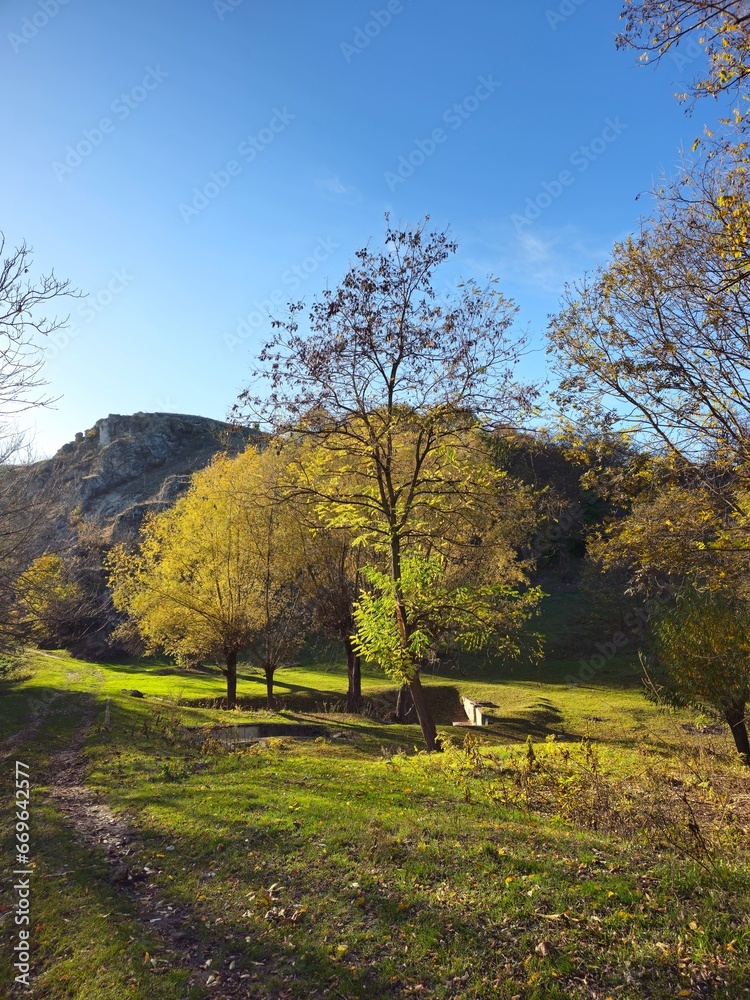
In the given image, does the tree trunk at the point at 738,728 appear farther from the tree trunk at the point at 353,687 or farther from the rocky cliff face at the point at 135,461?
the rocky cliff face at the point at 135,461

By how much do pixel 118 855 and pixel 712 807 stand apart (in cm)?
803

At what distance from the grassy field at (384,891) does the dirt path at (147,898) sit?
3cm

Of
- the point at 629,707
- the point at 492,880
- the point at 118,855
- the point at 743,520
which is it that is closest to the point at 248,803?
the point at 118,855

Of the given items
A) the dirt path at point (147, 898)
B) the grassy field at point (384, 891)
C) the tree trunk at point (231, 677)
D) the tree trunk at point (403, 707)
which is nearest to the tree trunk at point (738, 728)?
the grassy field at point (384, 891)

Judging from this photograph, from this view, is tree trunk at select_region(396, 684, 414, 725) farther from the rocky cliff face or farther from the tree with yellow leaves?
the rocky cliff face

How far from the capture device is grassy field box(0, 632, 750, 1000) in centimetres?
431

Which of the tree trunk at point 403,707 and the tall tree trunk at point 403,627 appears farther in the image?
the tree trunk at point 403,707

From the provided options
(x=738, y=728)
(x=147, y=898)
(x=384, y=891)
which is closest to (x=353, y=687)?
(x=738, y=728)

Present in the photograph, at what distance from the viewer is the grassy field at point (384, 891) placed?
431 centimetres

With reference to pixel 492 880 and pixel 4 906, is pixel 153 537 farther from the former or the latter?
pixel 492 880

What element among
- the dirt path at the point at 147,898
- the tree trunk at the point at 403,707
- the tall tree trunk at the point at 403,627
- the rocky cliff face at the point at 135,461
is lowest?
the tree trunk at the point at 403,707

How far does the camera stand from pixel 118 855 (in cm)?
757

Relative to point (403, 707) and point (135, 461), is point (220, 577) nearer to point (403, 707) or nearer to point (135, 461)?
point (403, 707)

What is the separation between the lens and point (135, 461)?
107000 millimetres
